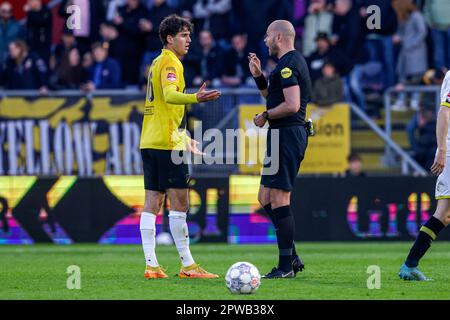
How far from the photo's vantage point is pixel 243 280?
9844 millimetres

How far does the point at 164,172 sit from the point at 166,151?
0.22 m

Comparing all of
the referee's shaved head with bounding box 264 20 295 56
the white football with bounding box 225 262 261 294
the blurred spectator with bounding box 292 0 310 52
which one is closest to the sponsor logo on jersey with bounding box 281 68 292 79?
the referee's shaved head with bounding box 264 20 295 56

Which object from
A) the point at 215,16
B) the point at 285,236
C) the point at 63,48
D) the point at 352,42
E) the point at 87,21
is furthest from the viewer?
the point at 87,21

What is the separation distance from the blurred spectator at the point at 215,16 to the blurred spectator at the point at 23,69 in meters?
3.35

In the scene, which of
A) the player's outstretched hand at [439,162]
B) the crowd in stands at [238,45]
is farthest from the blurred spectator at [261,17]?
the player's outstretched hand at [439,162]

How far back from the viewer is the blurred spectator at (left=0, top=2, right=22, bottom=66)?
23.7 metres

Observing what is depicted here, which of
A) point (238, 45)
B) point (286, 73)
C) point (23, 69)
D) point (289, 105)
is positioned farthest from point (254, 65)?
point (23, 69)

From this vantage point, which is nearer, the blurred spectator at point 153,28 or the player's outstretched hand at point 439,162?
the player's outstretched hand at point 439,162

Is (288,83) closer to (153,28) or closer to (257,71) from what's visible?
(257,71)

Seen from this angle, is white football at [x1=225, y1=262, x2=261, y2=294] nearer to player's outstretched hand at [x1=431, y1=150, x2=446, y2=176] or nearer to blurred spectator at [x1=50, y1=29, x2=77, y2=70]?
player's outstretched hand at [x1=431, y1=150, x2=446, y2=176]

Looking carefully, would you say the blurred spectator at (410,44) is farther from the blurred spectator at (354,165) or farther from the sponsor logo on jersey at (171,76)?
the sponsor logo on jersey at (171,76)

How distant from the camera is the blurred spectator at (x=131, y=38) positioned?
74.5 feet

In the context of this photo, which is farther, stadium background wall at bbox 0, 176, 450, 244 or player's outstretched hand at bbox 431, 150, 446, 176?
stadium background wall at bbox 0, 176, 450, 244

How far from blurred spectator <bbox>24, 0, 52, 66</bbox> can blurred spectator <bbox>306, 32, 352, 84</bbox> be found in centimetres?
576
